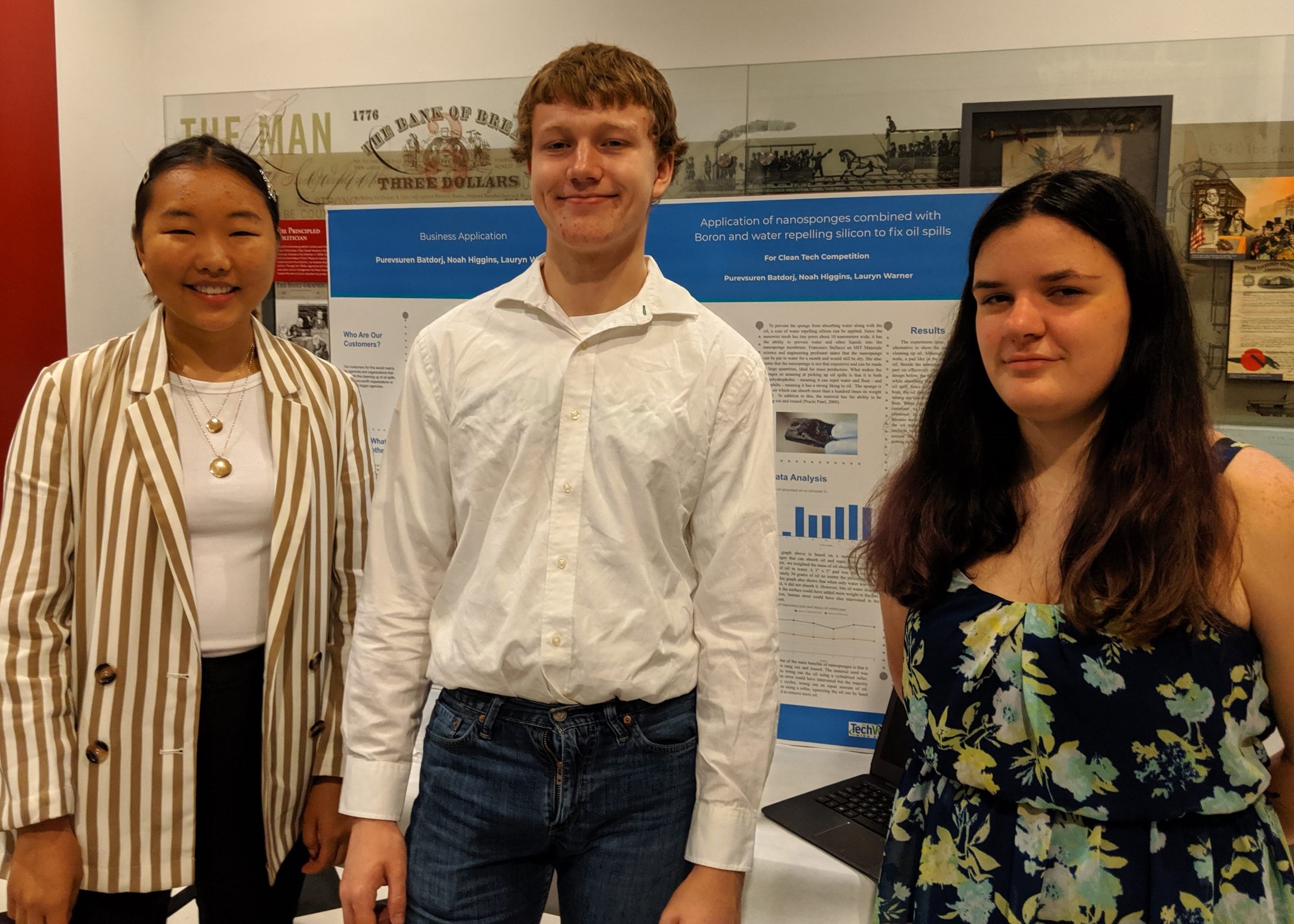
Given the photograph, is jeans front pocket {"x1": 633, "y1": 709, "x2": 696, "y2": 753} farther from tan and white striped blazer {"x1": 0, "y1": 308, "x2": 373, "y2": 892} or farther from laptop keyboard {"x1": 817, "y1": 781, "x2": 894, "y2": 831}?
laptop keyboard {"x1": 817, "y1": 781, "x2": 894, "y2": 831}

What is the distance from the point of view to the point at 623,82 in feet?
4.26

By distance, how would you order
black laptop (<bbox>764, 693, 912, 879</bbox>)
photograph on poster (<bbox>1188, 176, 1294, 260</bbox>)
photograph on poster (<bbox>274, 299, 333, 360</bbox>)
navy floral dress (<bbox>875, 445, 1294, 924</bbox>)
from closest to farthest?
navy floral dress (<bbox>875, 445, 1294, 924</bbox>), black laptop (<bbox>764, 693, 912, 879</bbox>), photograph on poster (<bbox>1188, 176, 1294, 260</bbox>), photograph on poster (<bbox>274, 299, 333, 360</bbox>)

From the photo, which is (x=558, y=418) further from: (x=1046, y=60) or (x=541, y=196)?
(x=1046, y=60)

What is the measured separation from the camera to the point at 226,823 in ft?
4.83

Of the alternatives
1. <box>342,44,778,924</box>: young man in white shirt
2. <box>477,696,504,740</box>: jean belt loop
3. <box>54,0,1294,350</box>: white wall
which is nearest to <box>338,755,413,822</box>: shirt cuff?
<box>342,44,778,924</box>: young man in white shirt

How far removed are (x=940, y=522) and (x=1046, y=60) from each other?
1588 mm

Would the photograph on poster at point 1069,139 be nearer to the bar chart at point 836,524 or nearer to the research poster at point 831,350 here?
the research poster at point 831,350

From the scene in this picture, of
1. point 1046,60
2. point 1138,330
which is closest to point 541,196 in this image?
point 1138,330

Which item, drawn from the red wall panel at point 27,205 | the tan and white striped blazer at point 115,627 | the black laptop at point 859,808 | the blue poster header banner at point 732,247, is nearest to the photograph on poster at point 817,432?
the blue poster header banner at point 732,247

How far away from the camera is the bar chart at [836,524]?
2.32m

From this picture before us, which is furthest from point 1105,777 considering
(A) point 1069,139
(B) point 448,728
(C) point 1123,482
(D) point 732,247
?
(A) point 1069,139

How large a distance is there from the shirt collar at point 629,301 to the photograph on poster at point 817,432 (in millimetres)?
989

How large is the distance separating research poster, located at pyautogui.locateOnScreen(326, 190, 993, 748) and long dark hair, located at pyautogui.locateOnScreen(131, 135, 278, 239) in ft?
3.09

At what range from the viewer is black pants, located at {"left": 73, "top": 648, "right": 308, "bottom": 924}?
1.44 m
